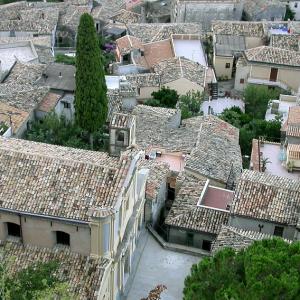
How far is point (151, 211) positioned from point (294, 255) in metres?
13.3

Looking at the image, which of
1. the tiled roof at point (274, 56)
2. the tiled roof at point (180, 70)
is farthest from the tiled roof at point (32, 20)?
the tiled roof at point (274, 56)

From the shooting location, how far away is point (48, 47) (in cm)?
5984

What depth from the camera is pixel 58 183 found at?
82.6 feet

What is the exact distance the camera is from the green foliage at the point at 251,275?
18.7 meters

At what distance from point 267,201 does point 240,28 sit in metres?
37.7

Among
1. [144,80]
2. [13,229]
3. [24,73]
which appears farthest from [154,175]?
[144,80]

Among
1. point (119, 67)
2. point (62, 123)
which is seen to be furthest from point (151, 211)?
point (119, 67)

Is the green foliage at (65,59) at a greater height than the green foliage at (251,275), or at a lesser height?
lesser

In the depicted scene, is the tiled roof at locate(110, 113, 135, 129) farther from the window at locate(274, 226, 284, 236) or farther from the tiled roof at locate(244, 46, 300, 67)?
the tiled roof at locate(244, 46, 300, 67)

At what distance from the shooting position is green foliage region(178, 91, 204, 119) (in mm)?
47844

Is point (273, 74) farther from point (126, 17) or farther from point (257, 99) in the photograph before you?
point (126, 17)

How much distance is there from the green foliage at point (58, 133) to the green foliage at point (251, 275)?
67.0 feet

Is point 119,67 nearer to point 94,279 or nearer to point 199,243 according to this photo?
point 199,243

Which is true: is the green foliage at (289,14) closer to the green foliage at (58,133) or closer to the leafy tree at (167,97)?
the leafy tree at (167,97)
